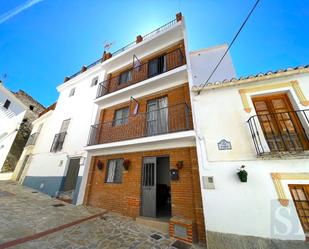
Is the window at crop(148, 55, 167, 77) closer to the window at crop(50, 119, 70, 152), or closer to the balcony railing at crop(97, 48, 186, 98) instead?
the balcony railing at crop(97, 48, 186, 98)

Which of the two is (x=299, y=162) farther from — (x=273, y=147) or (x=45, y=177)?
(x=45, y=177)

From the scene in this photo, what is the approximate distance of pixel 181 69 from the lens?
6.44m

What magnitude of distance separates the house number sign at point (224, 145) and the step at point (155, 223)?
3431 mm

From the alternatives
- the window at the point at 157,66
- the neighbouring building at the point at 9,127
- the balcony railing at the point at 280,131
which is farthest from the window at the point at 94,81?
the balcony railing at the point at 280,131

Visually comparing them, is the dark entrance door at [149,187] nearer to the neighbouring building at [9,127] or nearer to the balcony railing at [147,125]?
the balcony railing at [147,125]

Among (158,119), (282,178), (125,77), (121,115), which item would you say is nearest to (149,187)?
(158,119)

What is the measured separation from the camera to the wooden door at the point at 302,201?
3.65 metres

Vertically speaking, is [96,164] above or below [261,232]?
above

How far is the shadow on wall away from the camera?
7.68m

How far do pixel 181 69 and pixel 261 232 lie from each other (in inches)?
257

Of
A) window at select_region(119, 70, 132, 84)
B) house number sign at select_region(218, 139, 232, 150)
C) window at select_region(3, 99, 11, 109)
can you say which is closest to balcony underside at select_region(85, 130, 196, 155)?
house number sign at select_region(218, 139, 232, 150)

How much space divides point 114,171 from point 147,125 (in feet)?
10.5

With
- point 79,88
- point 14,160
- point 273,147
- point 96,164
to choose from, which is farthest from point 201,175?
point 14,160

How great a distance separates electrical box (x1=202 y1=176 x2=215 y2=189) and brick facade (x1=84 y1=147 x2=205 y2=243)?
1.73 feet
